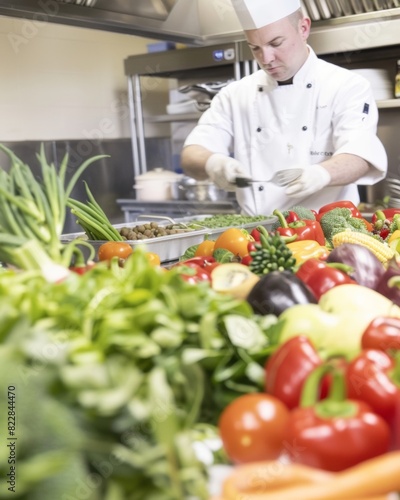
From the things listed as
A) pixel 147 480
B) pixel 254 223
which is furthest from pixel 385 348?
pixel 254 223

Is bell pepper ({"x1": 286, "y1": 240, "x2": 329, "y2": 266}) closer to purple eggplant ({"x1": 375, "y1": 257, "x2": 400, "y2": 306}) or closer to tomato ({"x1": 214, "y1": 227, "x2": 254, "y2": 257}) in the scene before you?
tomato ({"x1": 214, "y1": 227, "x2": 254, "y2": 257})

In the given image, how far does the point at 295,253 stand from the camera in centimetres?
165

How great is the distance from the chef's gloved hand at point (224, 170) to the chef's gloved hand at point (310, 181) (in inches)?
10.7

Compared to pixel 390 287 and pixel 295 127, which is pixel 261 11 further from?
pixel 390 287

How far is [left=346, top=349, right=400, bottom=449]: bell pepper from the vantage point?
2.62 feet

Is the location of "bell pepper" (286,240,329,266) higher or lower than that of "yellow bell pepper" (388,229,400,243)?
higher

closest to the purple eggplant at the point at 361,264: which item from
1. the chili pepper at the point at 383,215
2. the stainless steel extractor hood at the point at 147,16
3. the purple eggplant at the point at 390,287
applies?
the purple eggplant at the point at 390,287

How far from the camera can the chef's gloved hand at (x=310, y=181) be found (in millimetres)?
2793

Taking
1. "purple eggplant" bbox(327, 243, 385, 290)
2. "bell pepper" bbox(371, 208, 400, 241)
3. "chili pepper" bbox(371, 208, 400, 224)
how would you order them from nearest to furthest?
"purple eggplant" bbox(327, 243, 385, 290) → "bell pepper" bbox(371, 208, 400, 241) → "chili pepper" bbox(371, 208, 400, 224)

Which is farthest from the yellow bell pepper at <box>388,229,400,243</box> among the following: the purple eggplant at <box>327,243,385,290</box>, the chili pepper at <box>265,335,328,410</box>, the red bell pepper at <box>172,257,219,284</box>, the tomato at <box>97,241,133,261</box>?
the chili pepper at <box>265,335,328,410</box>

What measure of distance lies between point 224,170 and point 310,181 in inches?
16.9

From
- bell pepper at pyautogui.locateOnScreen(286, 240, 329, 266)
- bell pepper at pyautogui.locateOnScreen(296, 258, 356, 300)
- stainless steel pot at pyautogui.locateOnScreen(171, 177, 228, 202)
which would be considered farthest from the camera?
stainless steel pot at pyautogui.locateOnScreen(171, 177, 228, 202)

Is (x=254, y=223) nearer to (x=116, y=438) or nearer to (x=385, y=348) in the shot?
(x=385, y=348)

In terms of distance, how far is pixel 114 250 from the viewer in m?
2.05
